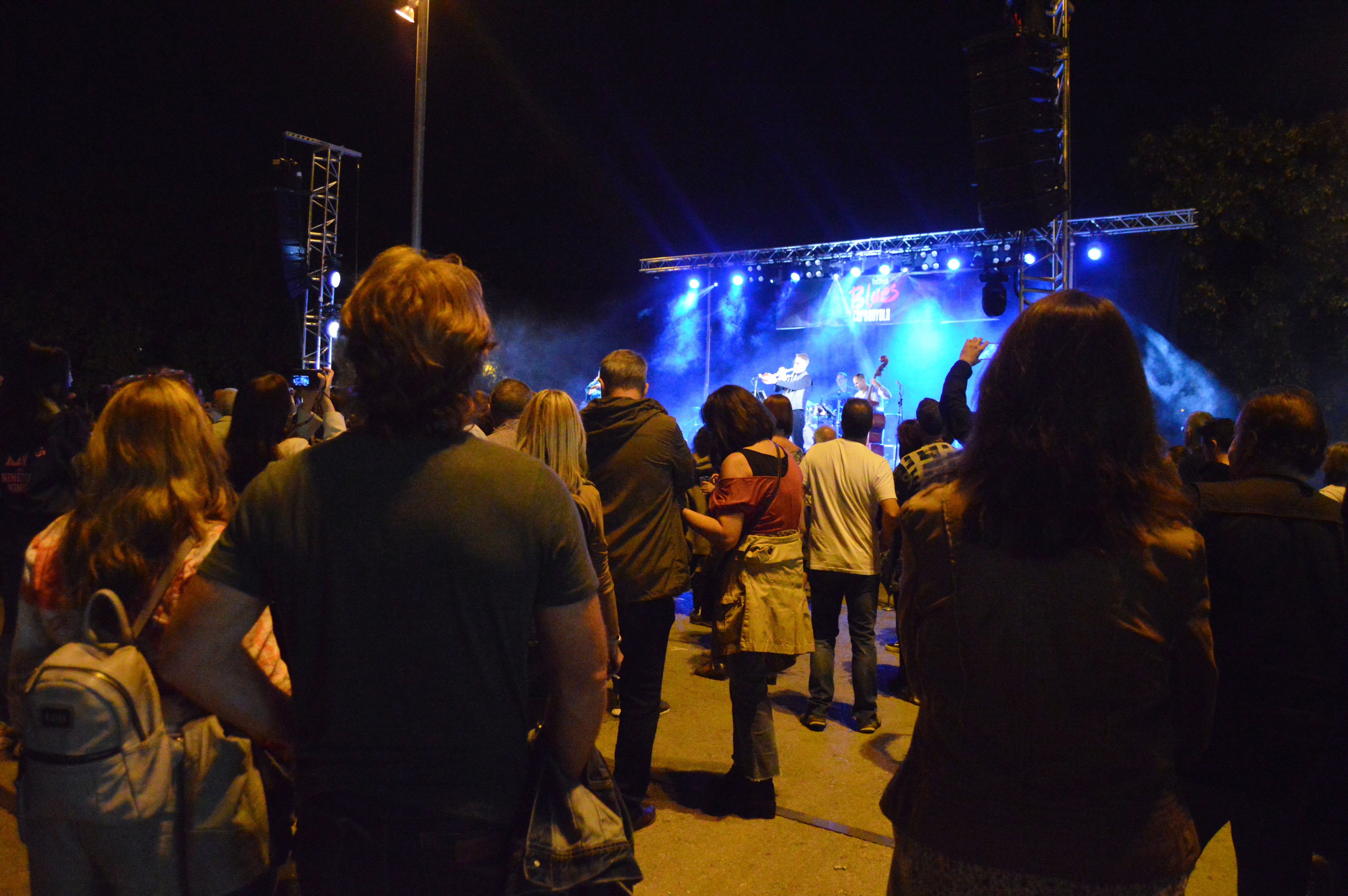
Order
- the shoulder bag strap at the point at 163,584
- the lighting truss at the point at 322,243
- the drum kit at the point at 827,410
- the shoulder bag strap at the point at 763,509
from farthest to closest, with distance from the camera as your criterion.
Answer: the drum kit at the point at 827,410, the lighting truss at the point at 322,243, the shoulder bag strap at the point at 763,509, the shoulder bag strap at the point at 163,584

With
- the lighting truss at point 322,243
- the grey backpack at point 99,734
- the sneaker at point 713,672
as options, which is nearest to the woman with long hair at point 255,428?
the grey backpack at point 99,734

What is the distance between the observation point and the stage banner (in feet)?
59.8

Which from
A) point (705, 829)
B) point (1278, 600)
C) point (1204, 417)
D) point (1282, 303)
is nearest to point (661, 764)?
point (705, 829)

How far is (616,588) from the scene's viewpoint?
3.64 metres

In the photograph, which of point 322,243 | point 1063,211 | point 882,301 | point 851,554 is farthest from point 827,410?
point 851,554

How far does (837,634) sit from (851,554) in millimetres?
577

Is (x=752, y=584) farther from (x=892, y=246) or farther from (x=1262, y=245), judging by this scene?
(x=1262, y=245)

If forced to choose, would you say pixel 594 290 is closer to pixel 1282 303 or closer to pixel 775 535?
pixel 1282 303

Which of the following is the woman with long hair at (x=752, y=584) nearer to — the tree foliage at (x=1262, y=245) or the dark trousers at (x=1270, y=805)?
the dark trousers at (x=1270, y=805)

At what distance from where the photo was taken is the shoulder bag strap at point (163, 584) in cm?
185

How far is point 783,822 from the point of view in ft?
12.3

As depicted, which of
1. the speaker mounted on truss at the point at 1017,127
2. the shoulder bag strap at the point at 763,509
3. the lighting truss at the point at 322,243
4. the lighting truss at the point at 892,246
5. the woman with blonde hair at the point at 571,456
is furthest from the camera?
the lighting truss at the point at 892,246

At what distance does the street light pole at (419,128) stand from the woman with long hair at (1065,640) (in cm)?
729

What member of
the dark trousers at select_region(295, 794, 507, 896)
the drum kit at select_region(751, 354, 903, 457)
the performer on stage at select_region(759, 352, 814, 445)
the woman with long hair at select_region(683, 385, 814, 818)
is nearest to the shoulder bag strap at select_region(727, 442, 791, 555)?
the woman with long hair at select_region(683, 385, 814, 818)
